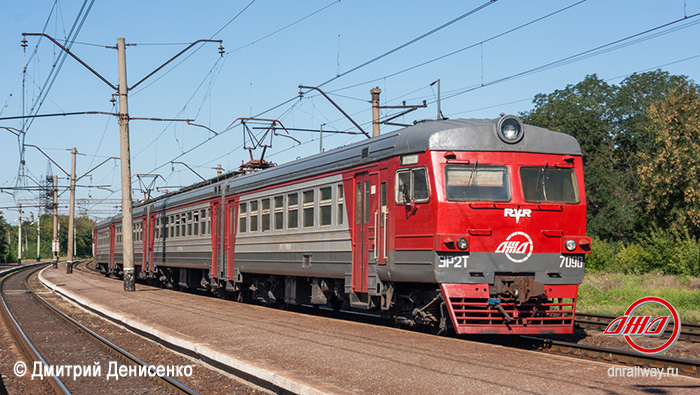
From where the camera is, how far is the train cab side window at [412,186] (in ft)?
38.3

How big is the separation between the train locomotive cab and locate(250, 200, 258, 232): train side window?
767cm

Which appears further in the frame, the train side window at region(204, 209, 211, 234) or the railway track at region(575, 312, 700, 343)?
the train side window at region(204, 209, 211, 234)

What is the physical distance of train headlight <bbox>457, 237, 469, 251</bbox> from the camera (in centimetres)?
1118

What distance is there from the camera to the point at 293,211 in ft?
54.8

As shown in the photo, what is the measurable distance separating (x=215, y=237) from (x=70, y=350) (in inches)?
377

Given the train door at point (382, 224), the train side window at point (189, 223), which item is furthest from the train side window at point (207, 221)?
the train door at point (382, 224)

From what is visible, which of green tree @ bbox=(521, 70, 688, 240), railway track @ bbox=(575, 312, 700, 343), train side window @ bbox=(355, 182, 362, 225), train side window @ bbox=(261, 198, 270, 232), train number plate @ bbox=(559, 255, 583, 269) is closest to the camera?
train number plate @ bbox=(559, 255, 583, 269)

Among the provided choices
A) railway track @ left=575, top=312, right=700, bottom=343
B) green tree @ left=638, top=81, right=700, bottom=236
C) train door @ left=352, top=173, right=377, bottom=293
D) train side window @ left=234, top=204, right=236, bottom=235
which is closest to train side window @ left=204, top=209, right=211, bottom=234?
train side window @ left=234, top=204, right=236, bottom=235

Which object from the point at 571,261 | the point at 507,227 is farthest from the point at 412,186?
the point at 571,261

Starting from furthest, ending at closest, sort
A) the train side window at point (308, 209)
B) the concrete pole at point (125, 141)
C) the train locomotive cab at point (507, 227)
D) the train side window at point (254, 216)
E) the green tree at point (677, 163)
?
the green tree at point (677, 163) < the concrete pole at point (125, 141) < the train side window at point (254, 216) < the train side window at point (308, 209) < the train locomotive cab at point (507, 227)

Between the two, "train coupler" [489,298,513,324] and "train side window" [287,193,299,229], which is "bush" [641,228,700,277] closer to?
"train side window" [287,193,299,229]

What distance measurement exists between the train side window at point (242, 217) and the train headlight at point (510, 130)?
947 cm

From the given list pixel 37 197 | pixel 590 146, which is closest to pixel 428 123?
pixel 590 146

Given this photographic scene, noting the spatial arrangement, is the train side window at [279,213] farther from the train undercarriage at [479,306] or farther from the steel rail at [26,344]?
the steel rail at [26,344]
